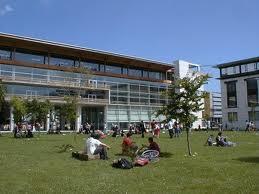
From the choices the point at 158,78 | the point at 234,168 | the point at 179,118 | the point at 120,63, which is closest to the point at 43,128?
the point at 120,63

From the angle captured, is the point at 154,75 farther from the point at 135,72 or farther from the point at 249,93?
the point at 249,93

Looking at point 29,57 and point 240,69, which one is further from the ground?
point 240,69

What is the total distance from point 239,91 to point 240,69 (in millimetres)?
4567

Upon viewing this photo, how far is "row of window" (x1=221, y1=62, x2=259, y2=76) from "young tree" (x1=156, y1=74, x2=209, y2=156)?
64182 millimetres

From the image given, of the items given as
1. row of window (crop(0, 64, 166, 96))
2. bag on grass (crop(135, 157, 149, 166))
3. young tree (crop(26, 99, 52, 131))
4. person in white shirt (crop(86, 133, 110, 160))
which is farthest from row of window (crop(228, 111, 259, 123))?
bag on grass (crop(135, 157, 149, 166))

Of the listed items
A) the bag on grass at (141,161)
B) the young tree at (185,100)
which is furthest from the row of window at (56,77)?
the bag on grass at (141,161)

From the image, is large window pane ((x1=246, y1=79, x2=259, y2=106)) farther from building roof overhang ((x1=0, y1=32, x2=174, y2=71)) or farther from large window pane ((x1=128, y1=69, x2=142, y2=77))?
large window pane ((x1=128, y1=69, x2=142, y2=77))

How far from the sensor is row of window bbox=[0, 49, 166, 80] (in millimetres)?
60816

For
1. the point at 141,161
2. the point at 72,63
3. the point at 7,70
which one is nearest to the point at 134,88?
the point at 72,63

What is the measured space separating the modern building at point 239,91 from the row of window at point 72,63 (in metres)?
13.6

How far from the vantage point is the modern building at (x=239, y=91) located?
79.6m

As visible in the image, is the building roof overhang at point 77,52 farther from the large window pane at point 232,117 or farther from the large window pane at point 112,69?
the large window pane at point 232,117

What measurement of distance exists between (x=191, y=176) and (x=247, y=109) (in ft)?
235

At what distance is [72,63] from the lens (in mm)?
68938
